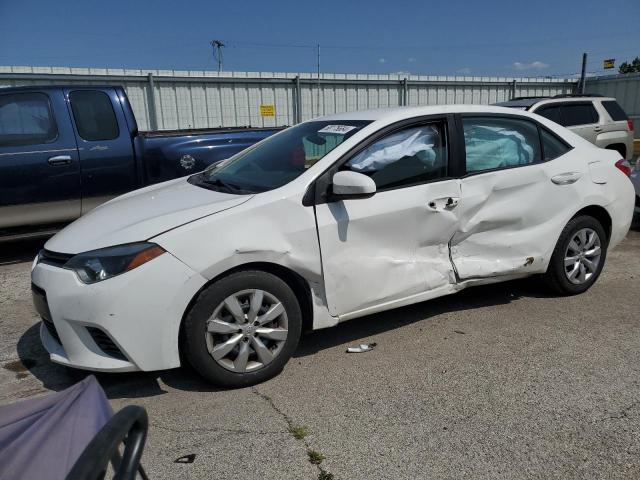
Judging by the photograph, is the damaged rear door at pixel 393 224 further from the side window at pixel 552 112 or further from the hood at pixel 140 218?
the side window at pixel 552 112

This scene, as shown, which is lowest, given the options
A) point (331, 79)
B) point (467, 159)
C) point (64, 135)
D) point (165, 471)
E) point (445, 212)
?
point (165, 471)

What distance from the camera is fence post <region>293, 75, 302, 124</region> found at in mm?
13133

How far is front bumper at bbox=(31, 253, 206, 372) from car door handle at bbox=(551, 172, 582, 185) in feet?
9.69

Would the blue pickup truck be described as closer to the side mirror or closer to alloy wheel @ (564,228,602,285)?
the side mirror

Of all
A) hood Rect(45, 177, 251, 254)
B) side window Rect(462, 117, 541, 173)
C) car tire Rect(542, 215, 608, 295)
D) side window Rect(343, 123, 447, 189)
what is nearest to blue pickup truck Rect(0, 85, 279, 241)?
hood Rect(45, 177, 251, 254)

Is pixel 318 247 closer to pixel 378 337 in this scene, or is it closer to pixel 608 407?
pixel 378 337

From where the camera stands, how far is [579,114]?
33.0 feet

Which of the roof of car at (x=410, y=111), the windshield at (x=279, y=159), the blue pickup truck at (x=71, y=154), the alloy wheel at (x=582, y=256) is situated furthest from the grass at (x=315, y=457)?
the blue pickup truck at (x=71, y=154)

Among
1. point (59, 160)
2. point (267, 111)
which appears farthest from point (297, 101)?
point (59, 160)

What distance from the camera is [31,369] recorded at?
352 centimetres

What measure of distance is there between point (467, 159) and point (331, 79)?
10229mm

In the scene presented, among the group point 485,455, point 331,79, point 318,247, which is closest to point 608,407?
point 485,455

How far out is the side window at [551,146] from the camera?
436 centimetres

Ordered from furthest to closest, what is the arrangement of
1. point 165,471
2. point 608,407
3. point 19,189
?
point 19,189 < point 608,407 < point 165,471
